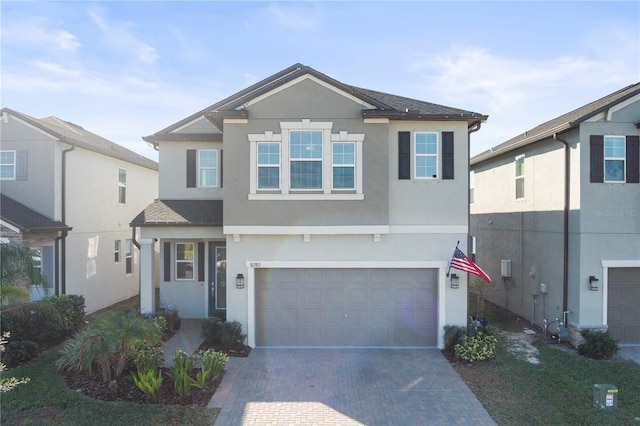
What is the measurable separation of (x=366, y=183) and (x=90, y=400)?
747 cm

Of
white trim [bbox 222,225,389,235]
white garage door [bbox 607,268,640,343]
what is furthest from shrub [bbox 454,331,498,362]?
white garage door [bbox 607,268,640,343]

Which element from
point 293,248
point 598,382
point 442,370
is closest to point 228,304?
point 293,248

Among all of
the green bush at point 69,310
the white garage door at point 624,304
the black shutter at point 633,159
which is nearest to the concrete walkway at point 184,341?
the green bush at point 69,310

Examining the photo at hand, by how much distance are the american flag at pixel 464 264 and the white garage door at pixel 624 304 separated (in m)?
3.88

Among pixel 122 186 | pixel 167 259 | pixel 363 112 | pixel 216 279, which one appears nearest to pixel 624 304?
pixel 363 112

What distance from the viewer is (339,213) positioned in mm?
11031

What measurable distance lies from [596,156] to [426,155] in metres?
4.44

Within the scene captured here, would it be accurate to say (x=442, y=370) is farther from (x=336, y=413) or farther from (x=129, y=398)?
(x=129, y=398)

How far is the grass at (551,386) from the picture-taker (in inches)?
296

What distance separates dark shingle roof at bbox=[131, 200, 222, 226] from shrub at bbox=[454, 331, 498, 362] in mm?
7125

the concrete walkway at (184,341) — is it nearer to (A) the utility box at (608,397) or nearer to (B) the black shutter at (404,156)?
(B) the black shutter at (404,156)

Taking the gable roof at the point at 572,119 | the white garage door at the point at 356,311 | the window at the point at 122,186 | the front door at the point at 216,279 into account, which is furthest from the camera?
the window at the point at 122,186

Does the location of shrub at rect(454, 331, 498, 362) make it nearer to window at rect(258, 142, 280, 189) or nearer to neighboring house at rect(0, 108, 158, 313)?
window at rect(258, 142, 280, 189)

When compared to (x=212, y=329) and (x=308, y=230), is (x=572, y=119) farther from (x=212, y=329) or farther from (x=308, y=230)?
(x=212, y=329)
